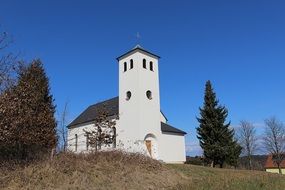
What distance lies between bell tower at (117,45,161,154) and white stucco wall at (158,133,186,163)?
110 inches

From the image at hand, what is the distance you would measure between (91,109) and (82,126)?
5074mm

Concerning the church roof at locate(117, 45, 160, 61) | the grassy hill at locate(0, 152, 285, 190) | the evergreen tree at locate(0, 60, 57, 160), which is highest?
the church roof at locate(117, 45, 160, 61)

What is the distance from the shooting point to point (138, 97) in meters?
34.9

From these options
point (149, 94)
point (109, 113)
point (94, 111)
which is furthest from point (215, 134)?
point (94, 111)

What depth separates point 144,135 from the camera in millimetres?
34156

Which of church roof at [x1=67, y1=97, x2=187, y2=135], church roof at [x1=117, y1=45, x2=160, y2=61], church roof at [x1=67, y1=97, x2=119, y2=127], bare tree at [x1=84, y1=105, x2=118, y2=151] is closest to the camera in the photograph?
bare tree at [x1=84, y1=105, x2=118, y2=151]

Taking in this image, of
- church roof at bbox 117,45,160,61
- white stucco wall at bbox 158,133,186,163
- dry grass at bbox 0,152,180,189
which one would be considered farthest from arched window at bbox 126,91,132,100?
dry grass at bbox 0,152,180,189

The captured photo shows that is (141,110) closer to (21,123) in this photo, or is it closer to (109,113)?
(109,113)

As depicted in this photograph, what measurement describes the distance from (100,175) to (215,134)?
25.3 meters

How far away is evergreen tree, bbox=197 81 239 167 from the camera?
117 feet

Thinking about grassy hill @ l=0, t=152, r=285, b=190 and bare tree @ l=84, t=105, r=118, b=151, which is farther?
bare tree @ l=84, t=105, r=118, b=151

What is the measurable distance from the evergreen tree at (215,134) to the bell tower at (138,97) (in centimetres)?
532

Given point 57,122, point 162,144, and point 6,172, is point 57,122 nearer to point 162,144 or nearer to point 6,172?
point 6,172

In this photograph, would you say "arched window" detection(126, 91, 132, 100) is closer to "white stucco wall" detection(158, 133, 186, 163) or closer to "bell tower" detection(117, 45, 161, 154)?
A: "bell tower" detection(117, 45, 161, 154)
